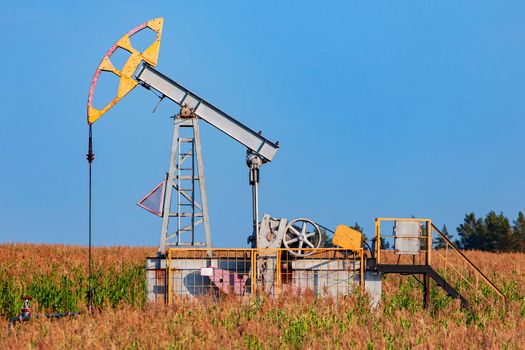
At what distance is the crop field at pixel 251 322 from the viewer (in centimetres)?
1166

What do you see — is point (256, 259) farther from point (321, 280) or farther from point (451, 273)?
point (451, 273)

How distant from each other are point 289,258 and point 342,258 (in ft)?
4.40

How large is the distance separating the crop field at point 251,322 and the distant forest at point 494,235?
1619 inches

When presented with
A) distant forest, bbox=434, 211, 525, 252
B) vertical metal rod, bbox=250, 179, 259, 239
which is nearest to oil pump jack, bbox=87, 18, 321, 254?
vertical metal rod, bbox=250, 179, 259, 239

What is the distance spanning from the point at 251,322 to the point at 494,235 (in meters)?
55.0

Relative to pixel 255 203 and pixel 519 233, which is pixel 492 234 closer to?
pixel 519 233

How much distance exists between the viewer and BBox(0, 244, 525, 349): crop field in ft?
38.2

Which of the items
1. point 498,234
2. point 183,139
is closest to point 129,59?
point 183,139

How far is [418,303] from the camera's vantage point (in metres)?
19.8

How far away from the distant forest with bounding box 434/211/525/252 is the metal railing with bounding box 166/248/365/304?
146ft

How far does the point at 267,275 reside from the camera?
60.4ft

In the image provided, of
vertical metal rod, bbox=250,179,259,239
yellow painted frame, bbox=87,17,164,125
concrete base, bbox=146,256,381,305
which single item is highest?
yellow painted frame, bbox=87,17,164,125

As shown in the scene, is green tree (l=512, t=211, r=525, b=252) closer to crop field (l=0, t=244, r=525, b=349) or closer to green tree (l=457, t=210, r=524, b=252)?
green tree (l=457, t=210, r=524, b=252)

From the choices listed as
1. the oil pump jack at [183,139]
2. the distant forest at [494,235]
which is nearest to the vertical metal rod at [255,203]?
the oil pump jack at [183,139]
